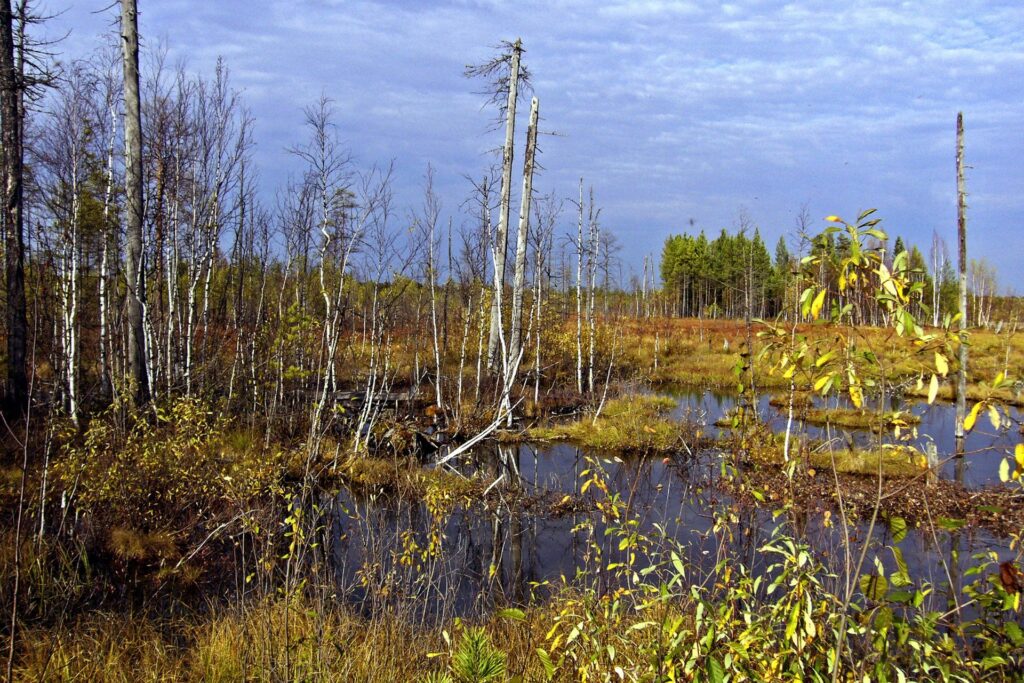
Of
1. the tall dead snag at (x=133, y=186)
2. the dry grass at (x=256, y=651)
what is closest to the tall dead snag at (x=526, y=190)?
the tall dead snag at (x=133, y=186)

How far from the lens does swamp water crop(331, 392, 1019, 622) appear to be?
5.66 m

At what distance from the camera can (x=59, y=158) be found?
12156mm

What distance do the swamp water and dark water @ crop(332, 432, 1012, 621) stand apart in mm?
23

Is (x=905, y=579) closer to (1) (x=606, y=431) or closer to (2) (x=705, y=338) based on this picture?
A: (1) (x=606, y=431)

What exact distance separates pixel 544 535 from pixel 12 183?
30.1 feet

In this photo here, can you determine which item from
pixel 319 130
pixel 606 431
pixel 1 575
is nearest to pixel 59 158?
pixel 319 130

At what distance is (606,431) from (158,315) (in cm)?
932

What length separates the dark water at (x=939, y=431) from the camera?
12797mm

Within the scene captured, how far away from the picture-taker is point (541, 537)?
29.8 ft

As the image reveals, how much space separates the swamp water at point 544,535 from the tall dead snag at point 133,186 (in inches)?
161

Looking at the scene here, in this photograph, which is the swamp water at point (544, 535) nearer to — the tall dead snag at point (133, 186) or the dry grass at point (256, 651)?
the dry grass at point (256, 651)

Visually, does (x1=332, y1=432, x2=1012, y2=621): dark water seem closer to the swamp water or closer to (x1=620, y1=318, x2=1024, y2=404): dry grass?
the swamp water

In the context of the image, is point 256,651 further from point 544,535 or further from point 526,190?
point 526,190

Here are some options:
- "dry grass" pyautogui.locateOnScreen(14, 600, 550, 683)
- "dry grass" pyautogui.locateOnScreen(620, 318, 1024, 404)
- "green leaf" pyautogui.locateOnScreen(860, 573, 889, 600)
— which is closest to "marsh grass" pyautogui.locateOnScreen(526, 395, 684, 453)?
"dry grass" pyautogui.locateOnScreen(620, 318, 1024, 404)
